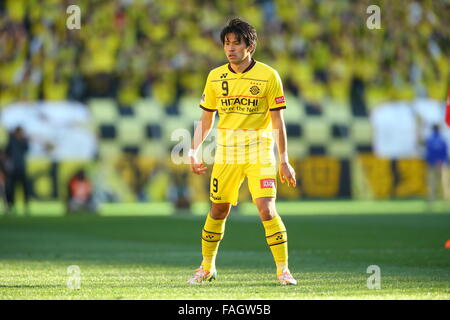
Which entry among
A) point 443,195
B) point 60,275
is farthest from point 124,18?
point 60,275

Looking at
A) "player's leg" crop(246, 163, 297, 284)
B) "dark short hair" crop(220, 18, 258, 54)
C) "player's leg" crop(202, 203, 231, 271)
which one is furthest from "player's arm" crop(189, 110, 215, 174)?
"dark short hair" crop(220, 18, 258, 54)

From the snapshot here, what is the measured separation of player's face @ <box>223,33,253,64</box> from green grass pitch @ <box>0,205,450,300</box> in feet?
4.36

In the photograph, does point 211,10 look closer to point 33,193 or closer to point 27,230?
point 33,193

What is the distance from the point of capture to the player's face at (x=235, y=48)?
530cm

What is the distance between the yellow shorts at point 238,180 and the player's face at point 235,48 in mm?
641

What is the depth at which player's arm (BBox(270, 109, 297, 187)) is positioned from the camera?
17.4ft

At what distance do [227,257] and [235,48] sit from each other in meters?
2.37

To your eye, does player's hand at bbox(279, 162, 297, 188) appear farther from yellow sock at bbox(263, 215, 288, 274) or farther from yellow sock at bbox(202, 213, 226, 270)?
yellow sock at bbox(202, 213, 226, 270)

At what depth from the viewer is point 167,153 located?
1623cm

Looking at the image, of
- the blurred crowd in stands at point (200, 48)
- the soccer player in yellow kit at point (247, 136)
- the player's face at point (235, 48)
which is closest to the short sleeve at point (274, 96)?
the soccer player in yellow kit at point (247, 136)

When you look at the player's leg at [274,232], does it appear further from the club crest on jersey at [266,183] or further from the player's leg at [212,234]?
the player's leg at [212,234]

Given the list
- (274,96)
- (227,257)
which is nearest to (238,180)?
(274,96)

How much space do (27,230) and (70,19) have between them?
251 inches

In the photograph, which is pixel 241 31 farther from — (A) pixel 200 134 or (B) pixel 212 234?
(B) pixel 212 234
